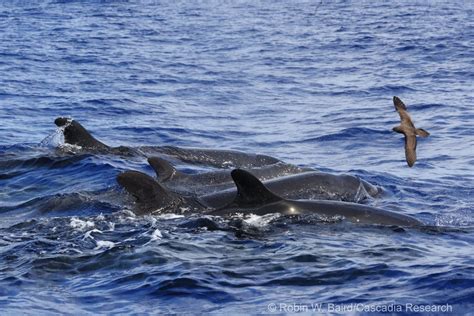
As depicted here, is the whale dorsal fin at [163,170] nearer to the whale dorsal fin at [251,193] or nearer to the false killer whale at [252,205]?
the false killer whale at [252,205]

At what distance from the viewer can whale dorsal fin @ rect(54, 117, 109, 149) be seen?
17.8m

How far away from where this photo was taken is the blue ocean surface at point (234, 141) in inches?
388

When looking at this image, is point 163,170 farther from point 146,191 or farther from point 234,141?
point 234,141

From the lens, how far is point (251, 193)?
1201 centimetres

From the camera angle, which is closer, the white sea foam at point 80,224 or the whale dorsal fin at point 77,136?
the white sea foam at point 80,224

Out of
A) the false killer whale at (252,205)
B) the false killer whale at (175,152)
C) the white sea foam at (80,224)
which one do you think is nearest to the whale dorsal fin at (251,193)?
the false killer whale at (252,205)

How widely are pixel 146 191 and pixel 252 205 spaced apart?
1.39m

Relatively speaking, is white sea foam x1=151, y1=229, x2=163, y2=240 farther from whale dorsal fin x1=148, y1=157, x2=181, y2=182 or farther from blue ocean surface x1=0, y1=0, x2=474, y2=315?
whale dorsal fin x1=148, y1=157, x2=181, y2=182

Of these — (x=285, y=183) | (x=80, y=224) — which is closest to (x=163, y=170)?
(x=285, y=183)

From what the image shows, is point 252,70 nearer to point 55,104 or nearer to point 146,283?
point 55,104

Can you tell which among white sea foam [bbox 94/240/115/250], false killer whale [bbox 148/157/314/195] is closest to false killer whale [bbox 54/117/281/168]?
false killer whale [bbox 148/157/314/195]

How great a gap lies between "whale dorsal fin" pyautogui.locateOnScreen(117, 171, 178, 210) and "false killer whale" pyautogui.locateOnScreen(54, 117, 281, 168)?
13.7ft

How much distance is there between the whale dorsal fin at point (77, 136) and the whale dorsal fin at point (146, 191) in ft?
17.6

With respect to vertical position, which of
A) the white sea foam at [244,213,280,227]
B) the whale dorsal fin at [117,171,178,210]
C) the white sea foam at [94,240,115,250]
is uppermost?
the whale dorsal fin at [117,171,178,210]
